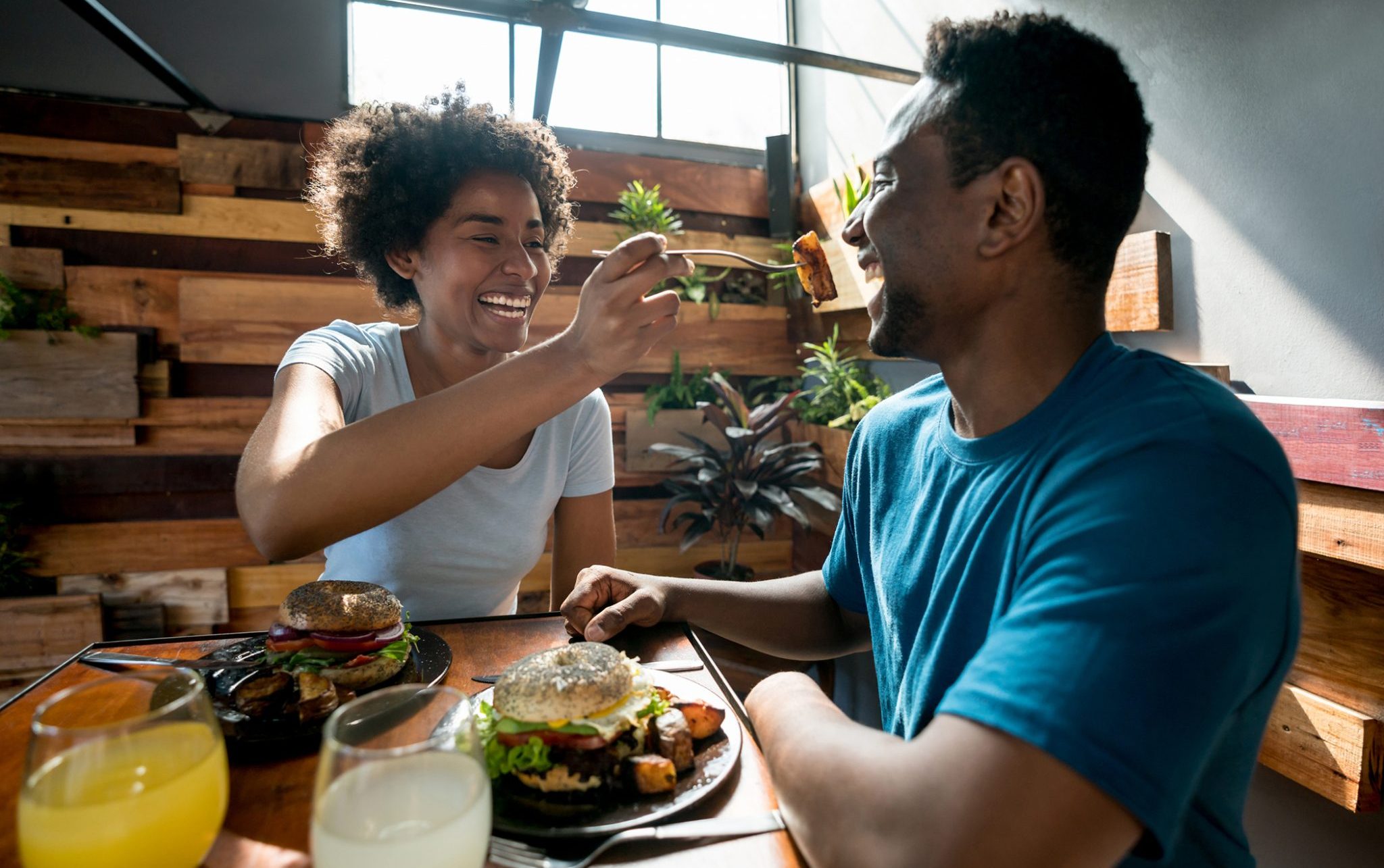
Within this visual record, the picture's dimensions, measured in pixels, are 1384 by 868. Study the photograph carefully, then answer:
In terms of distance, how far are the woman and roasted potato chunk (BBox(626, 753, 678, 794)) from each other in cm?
62

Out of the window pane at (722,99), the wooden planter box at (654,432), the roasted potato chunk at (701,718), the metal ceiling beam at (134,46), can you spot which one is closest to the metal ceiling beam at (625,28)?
the metal ceiling beam at (134,46)

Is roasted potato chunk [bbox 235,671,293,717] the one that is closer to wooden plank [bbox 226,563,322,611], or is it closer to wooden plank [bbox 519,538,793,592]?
wooden plank [bbox 519,538,793,592]

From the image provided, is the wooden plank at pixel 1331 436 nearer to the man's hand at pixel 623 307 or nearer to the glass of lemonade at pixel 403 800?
the man's hand at pixel 623 307

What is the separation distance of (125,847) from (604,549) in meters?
1.53

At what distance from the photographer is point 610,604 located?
140 cm

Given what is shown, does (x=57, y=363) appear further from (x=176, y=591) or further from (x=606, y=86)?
(x=606, y=86)

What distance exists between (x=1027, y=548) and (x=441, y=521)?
1361 millimetres

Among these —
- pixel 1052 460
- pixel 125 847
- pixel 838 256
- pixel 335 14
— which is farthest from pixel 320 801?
pixel 335 14

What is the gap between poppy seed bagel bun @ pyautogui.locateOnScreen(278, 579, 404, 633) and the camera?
3.86 ft

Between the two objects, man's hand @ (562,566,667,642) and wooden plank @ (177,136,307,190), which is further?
wooden plank @ (177,136,307,190)

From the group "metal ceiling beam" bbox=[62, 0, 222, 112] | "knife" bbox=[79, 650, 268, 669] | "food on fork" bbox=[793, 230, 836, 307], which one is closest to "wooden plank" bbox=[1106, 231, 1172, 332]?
"food on fork" bbox=[793, 230, 836, 307]

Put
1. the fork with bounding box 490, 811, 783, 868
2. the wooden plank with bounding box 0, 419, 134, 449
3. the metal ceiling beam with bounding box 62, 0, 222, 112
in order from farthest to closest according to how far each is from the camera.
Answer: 1. the wooden plank with bounding box 0, 419, 134, 449
2. the metal ceiling beam with bounding box 62, 0, 222, 112
3. the fork with bounding box 490, 811, 783, 868

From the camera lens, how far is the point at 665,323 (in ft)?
4.30

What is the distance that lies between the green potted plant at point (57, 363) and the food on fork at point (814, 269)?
137 inches
